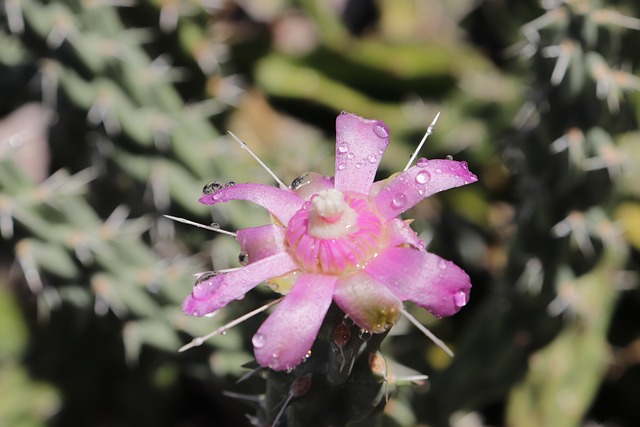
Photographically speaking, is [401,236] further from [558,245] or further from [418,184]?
[558,245]

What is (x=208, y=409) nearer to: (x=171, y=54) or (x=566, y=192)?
(x=171, y=54)

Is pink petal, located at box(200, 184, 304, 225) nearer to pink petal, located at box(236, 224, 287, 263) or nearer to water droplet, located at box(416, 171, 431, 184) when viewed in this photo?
pink petal, located at box(236, 224, 287, 263)

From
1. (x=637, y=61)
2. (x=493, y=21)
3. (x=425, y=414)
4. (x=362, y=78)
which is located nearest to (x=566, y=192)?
(x=637, y=61)

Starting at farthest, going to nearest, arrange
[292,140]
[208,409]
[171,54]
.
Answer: [292,140]
[208,409]
[171,54]

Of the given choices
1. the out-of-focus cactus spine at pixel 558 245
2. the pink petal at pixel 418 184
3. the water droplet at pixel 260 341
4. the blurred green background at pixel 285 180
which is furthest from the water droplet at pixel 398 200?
the out-of-focus cactus spine at pixel 558 245

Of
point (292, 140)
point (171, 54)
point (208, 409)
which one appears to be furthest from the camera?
point (292, 140)

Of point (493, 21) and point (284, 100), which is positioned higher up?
point (493, 21)

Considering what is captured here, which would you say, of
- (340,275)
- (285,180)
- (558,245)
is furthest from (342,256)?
(285,180)

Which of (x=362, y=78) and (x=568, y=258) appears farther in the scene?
(x=362, y=78)
